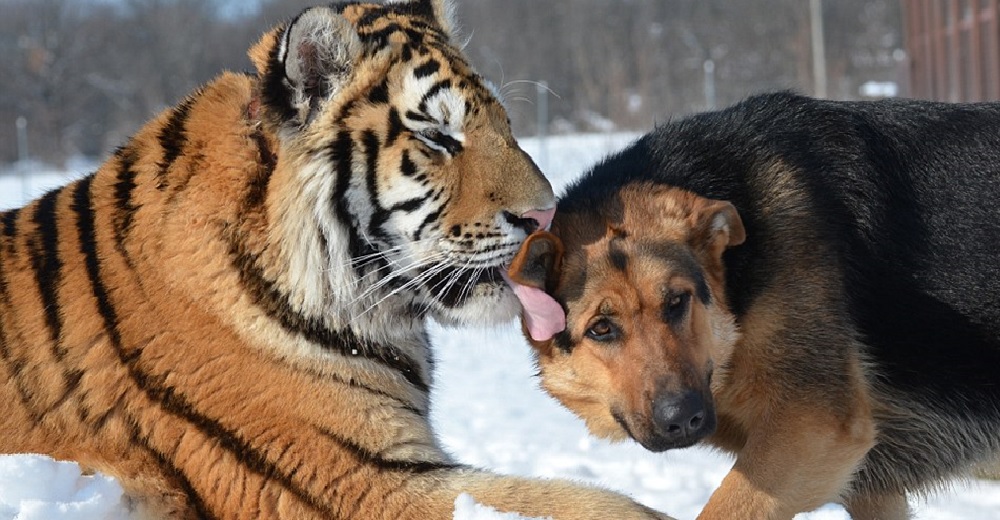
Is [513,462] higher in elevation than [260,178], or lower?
lower

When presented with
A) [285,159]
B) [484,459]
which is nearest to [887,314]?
[285,159]

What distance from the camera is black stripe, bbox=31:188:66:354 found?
345 cm

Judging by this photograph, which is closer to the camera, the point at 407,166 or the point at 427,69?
the point at 407,166

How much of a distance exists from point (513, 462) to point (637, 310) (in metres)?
Result: 2.22

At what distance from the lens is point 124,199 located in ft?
11.7

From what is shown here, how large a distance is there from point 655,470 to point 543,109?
12.0m

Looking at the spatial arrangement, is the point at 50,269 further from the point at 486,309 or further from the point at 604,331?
the point at 604,331

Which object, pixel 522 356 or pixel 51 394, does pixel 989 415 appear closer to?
pixel 51 394

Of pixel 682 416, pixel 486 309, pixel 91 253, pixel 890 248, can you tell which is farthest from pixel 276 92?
pixel 890 248

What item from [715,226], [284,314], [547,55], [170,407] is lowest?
[170,407]

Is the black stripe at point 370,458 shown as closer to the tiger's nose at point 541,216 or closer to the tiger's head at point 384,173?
the tiger's head at point 384,173

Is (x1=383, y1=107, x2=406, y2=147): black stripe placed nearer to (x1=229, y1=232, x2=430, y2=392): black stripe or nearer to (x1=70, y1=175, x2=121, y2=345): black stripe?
(x1=229, y1=232, x2=430, y2=392): black stripe

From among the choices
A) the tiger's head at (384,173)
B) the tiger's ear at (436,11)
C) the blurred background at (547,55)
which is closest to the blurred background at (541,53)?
the blurred background at (547,55)

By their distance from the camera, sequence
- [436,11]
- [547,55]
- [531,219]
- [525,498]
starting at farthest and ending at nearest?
[547,55] < [436,11] < [531,219] < [525,498]
